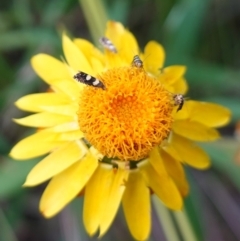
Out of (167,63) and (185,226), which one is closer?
(185,226)

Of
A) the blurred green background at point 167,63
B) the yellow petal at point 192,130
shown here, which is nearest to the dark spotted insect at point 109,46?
the yellow petal at point 192,130

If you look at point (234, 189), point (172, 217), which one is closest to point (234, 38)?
point (234, 189)

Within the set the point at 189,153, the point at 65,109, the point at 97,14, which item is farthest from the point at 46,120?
the point at 97,14

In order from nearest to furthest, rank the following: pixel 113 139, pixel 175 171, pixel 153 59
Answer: pixel 113 139 < pixel 175 171 < pixel 153 59

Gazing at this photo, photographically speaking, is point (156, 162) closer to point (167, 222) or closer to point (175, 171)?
point (175, 171)

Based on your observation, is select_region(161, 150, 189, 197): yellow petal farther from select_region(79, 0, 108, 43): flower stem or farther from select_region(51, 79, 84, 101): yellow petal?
select_region(79, 0, 108, 43): flower stem

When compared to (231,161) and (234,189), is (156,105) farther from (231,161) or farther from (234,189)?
(234,189)
